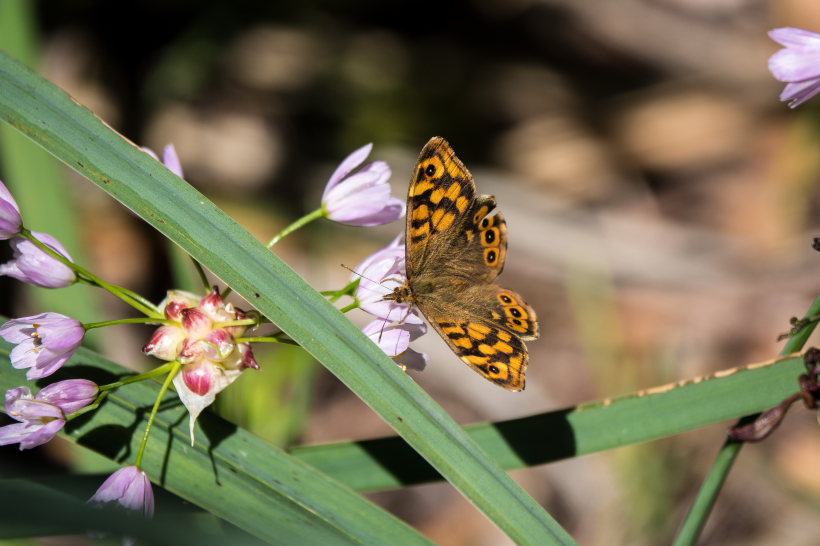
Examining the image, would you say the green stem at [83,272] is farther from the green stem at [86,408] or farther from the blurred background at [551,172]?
the blurred background at [551,172]

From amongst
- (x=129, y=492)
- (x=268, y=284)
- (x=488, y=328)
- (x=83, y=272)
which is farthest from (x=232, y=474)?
(x=488, y=328)

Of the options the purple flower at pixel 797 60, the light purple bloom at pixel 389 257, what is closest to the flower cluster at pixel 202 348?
the light purple bloom at pixel 389 257

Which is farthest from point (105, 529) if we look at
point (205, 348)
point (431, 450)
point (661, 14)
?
point (661, 14)

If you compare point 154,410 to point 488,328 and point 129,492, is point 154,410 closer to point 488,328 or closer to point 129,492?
Answer: point 129,492

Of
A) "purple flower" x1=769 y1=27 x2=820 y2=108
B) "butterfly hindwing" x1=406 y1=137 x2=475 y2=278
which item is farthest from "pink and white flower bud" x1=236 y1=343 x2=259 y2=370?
"purple flower" x1=769 y1=27 x2=820 y2=108

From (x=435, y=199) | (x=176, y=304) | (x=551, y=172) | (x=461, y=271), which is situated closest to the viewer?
(x=176, y=304)

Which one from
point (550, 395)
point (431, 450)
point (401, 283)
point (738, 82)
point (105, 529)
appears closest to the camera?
point (105, 529)

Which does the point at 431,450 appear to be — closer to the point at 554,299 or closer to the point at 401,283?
the point at 401,283
